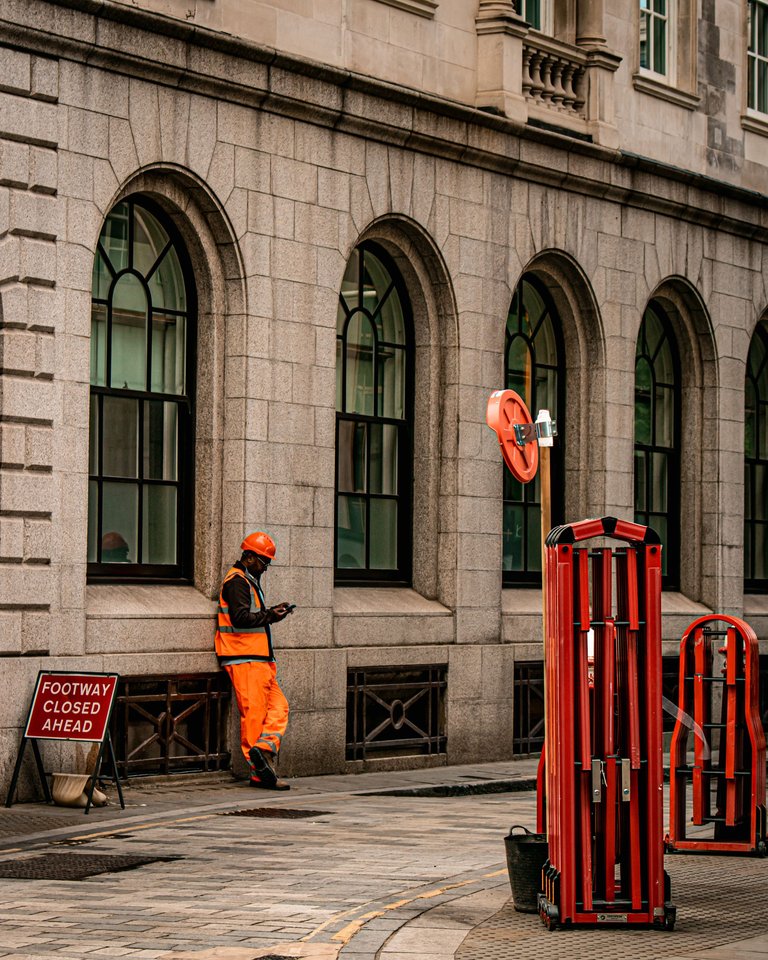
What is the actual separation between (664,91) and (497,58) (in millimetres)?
3821

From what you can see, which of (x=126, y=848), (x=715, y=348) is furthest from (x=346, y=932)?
(x=715, y=348)

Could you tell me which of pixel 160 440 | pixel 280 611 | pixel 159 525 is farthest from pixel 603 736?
pixel 160 440

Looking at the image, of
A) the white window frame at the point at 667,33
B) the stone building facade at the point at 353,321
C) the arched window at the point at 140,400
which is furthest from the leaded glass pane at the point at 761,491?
the arched window at the point at 140,400

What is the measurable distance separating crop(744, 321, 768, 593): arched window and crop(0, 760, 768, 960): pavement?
34.0 feet

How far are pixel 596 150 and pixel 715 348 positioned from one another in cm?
370

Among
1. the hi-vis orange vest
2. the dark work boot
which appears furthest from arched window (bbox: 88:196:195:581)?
the dark work boot

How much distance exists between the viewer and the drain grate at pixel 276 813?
15.0 m

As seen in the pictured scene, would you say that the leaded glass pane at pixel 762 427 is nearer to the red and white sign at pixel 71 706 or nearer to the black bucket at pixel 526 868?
the red and white sign at pixel 71 706

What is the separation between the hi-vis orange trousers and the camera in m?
16.6

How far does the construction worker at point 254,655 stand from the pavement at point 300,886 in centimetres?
39

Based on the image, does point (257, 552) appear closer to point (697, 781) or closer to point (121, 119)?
point (121, 119)

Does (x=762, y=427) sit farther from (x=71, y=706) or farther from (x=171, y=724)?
(x=71, y=706)

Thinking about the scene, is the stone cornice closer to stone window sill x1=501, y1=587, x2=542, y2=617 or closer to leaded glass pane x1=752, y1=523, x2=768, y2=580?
leaded glass pane x1=752, y1=523, x2=768, y2=580

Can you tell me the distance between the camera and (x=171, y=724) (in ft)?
55.3
